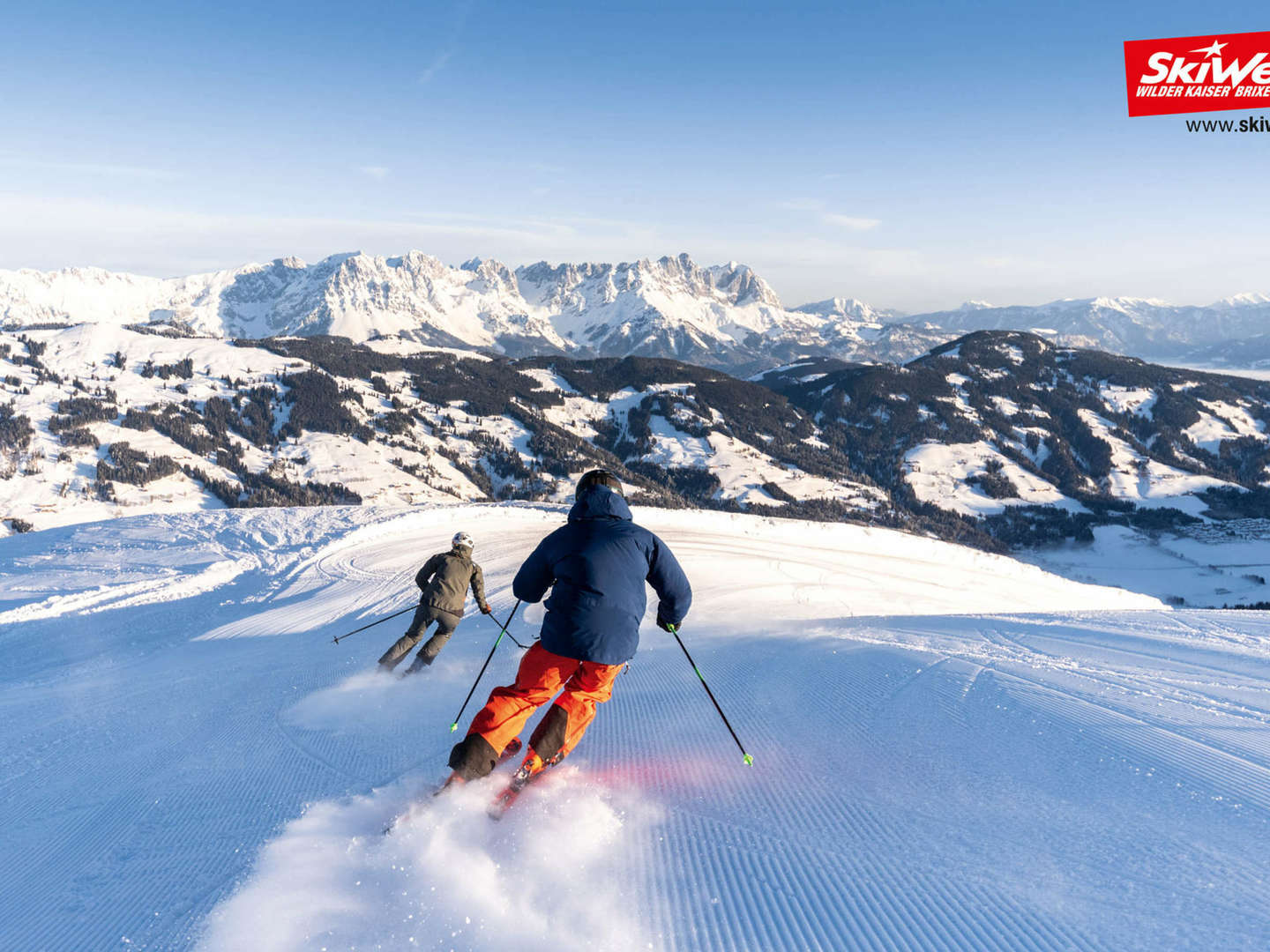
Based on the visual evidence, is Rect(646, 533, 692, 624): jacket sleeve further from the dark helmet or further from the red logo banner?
the red logo banner

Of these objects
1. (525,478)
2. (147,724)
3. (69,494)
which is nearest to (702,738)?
(147,724)

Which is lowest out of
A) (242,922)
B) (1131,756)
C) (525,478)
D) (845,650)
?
(525,478)

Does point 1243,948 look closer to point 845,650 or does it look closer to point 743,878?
point 743,878

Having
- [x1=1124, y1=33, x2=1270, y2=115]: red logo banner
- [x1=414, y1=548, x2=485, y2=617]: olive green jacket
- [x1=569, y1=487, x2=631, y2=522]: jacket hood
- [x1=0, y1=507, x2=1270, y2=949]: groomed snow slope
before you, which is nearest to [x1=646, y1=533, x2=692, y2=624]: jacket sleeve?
[x1=569, y1=487, x2=631, y2=522]: jacket hood

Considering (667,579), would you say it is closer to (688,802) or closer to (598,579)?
(598,579)

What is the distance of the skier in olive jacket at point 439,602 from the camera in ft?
30.3

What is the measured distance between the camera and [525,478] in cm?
17388

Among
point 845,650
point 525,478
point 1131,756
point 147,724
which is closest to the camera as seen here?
point 1131,756

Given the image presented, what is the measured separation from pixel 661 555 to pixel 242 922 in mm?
3719

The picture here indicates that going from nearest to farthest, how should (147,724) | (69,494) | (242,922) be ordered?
(242,922), (147,724), (69,494)

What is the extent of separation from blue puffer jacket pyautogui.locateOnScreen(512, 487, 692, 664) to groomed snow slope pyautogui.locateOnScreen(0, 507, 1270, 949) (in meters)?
1.25

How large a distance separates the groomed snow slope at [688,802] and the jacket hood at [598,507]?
230 cm

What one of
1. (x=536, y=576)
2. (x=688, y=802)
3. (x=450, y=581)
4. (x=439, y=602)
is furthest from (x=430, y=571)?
(x=688, y=802)

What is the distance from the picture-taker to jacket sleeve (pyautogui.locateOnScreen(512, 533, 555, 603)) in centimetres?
538
